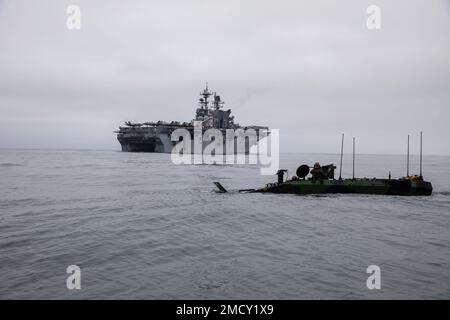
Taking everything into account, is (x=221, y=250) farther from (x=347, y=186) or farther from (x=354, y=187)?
(x=354, y=187)

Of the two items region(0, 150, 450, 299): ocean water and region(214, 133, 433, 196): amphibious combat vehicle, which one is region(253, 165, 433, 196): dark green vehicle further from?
region(0, 150, 450, 299): ocean water

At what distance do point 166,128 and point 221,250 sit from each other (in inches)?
4752

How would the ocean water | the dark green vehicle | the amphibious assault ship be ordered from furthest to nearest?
1. the amphibious assault ship
2. the dark green vehicle
3. the ocean water

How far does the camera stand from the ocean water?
9.97m

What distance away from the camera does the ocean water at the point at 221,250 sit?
392 inches

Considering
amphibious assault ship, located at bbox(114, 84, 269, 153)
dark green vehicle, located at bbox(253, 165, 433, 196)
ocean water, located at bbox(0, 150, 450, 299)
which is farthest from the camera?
amphibious assault ship, located at bbox(114, 84, 269, 153)

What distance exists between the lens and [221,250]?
14.0 meters

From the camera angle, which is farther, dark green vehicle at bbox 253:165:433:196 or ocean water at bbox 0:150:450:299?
dark green vehicle at bbox 253:165:433:196

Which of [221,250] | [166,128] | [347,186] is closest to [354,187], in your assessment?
[347,186]

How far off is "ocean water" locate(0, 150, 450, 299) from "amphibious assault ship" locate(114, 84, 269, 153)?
107 meters

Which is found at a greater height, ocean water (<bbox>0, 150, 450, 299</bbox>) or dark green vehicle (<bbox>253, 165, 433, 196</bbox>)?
dark green vehicle (<bbox>253, 165, 433, 196</bbox>)

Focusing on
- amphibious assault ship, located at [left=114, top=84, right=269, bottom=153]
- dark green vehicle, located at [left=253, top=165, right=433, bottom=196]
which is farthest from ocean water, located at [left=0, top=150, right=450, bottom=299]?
amphibious assault ship, located at [left=114, top=84, right=269, bottom=153]

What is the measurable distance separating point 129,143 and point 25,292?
5457 inches

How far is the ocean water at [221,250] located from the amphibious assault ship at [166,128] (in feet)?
350
